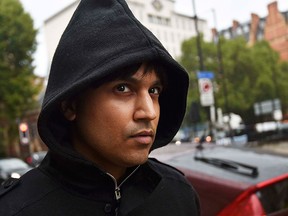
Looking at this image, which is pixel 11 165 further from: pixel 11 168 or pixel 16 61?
pixel 16 61

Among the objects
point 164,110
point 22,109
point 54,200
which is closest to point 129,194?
point 54,200

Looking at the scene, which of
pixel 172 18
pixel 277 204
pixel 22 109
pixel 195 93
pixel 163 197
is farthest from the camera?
pixel 172 18

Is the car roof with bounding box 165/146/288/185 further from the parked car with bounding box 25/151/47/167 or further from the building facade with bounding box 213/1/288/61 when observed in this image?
the building facade with bounding box 213/1/288/61

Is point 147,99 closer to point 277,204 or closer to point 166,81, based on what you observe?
point 166,81

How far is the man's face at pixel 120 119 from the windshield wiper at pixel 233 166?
1743 millimetres

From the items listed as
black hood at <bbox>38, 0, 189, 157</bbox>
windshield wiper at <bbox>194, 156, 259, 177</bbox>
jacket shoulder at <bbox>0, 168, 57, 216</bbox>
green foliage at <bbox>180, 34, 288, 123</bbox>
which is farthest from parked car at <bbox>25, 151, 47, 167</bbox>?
green foliage at <bbox>180, 34, 288, 123</bbox>

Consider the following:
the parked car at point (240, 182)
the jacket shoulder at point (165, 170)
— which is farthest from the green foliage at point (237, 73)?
the jacket shoulder at point (165, 170)

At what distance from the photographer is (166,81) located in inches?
65.9

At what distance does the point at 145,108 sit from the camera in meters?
1.38

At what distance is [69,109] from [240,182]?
1.72m

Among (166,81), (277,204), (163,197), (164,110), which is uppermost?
(166,81)

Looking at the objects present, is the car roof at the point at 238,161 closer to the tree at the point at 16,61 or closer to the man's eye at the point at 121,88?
the man's eye at the point at 121,88

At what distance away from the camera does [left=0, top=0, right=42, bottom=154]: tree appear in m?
25.5

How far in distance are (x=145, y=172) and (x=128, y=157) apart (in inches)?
10.9
